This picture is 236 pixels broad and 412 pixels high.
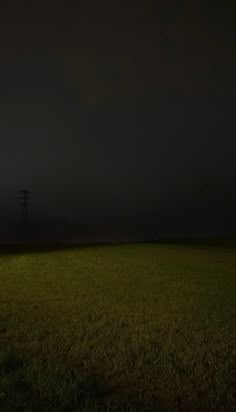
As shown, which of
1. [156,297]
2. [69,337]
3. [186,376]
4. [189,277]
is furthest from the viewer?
[189,277]

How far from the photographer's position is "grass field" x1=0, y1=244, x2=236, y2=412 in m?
7.45

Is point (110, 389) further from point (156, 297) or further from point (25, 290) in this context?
point (25, 290)

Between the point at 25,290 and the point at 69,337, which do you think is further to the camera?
the point at 25,290

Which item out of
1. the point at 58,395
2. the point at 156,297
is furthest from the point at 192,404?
the point at 156,297

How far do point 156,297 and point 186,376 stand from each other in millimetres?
11364

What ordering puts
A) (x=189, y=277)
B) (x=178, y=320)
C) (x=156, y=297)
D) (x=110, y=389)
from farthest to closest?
(x=189, y=277), (x=156, y=297), (x=178, y=320), (x=110, y=389)

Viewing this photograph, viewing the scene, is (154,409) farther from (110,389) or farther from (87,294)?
(87,294)

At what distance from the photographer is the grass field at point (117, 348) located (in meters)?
7.45

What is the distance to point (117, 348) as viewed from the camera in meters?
10.7

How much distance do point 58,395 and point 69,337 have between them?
4.67 metres

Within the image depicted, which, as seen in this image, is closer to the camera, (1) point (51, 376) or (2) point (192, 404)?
(2) point (192, 404)

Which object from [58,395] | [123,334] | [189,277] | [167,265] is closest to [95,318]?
[123,334]

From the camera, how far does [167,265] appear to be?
1478 inches

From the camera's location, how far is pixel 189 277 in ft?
94.8
